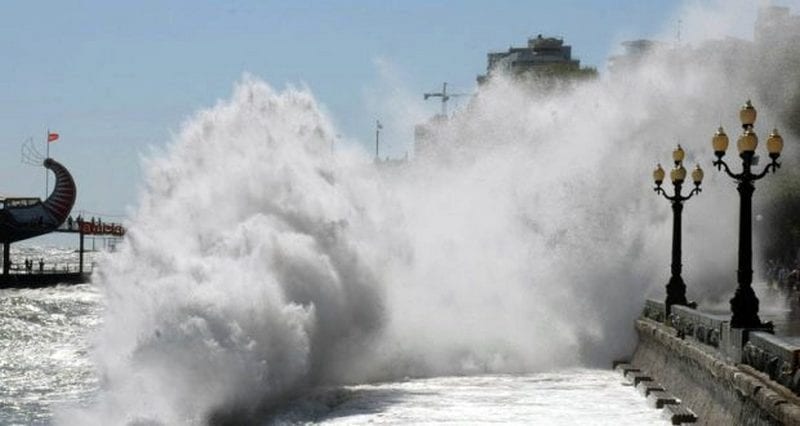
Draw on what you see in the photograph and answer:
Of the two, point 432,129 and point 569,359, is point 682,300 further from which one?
point 432,129

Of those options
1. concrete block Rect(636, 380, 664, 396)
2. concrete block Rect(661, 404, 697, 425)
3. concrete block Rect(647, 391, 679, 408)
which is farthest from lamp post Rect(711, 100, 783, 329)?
concrete block Rect(636, 380, 664, 396)

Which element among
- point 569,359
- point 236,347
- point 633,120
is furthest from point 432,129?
point 236,347

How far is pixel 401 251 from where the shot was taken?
1417 inches

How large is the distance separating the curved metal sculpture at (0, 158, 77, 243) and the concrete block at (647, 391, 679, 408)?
89.4 m

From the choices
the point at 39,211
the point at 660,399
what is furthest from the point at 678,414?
the point at 39,211

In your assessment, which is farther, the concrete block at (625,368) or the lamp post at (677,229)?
the concrete block at (625,368)

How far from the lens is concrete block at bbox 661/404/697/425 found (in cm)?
2114

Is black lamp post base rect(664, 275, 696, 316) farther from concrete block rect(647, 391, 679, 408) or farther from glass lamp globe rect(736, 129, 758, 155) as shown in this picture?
glass lamp globe rect(736, 129, 758, 155)

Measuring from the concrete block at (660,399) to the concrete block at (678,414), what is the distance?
38cm

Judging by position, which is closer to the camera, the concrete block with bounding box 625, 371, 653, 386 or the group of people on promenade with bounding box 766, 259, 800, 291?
the concrete block with bounding box 625, 371, 653, 386

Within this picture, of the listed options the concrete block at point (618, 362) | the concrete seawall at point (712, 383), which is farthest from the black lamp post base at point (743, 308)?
the concrete block at point (618, 362)

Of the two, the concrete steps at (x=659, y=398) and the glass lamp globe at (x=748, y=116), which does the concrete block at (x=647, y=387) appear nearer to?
the concrete steps at (x=659, y=398)

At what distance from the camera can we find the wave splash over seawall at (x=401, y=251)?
82.6ft

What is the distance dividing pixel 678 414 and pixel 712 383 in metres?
1.44
